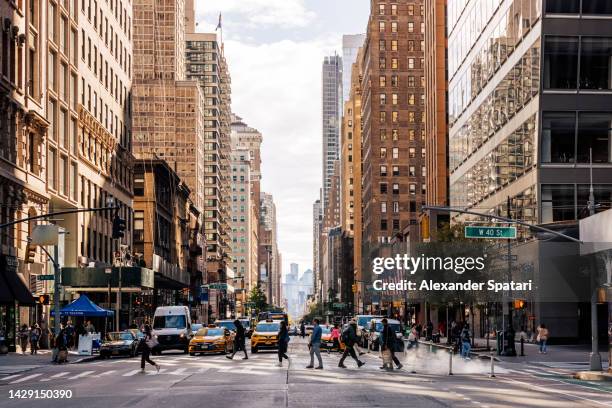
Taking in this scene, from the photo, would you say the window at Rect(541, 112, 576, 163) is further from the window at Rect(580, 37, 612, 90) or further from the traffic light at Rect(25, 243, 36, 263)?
the traffic light at Rect(25, 243, 36, 263)

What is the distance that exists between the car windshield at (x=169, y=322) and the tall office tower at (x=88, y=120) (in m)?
9.28

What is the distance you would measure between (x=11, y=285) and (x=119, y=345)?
7898mm

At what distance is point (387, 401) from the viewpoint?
22422 millimetres

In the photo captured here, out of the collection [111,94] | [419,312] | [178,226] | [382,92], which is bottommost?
[419,312]

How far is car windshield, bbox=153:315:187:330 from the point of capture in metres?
57.1

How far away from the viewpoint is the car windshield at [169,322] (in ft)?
187

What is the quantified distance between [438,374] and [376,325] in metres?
22.7

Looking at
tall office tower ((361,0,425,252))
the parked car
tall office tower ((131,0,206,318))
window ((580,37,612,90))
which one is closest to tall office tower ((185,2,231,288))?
tall office tower ((131,0,206,318))

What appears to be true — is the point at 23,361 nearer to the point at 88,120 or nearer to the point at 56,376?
the point at 56,376

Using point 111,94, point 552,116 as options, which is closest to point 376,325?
point 552,116

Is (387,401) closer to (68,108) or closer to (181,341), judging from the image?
(181,341)

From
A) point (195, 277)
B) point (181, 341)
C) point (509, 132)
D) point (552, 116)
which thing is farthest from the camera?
point (195, 277)

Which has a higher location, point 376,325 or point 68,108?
point 68,108

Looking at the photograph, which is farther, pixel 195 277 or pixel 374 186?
pixel 374 186
